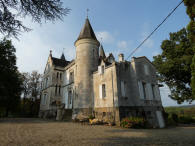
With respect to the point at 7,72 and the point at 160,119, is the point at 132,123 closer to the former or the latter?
the point at 160,119

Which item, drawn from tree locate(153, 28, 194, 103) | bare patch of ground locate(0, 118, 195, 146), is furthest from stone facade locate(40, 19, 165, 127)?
bare patch of ground locate(0, 118, 195, 146)

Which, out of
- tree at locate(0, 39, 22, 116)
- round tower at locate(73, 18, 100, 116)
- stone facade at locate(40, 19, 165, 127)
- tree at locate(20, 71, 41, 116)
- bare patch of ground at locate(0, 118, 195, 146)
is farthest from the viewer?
tree at locate(20, 71, 41, 116)

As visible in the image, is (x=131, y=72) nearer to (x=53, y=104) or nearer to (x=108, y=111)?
(x=108, y=111)

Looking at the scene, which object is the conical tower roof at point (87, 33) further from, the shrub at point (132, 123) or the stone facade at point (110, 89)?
the shrub at point (132, 123)

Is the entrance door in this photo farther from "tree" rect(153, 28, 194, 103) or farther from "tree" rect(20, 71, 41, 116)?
"tree" rect(20, 71, 41, 116)

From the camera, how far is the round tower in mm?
14659

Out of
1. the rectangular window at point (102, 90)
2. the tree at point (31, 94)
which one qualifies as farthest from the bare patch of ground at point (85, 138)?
the tree at point (31, 94)

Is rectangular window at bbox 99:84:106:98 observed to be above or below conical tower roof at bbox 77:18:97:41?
below

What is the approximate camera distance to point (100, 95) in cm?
1353

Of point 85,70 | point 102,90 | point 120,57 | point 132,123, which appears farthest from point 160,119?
point 85,70

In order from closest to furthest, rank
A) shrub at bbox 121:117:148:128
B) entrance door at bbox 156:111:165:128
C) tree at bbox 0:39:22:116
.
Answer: shrub at bbox 121:117:148:128 → entrance door at bbox 156:111:165:128 → tree at bbox 0:39:22:116

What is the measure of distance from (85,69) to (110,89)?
492 centimetres

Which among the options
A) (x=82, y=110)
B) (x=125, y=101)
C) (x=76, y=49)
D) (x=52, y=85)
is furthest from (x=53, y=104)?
(x=125, y=101)

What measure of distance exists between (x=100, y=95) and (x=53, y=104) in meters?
9.79
